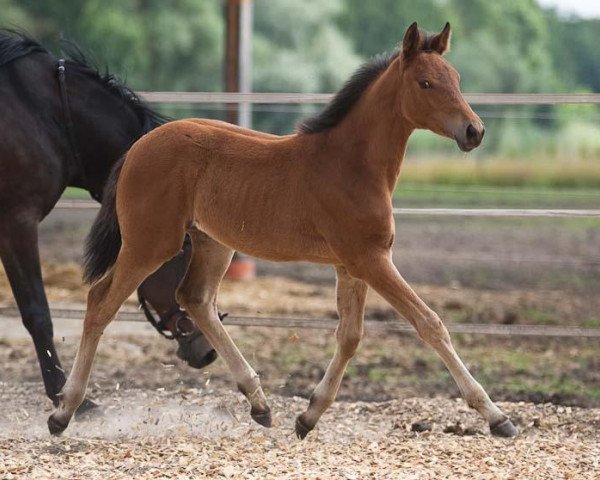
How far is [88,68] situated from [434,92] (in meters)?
2.37

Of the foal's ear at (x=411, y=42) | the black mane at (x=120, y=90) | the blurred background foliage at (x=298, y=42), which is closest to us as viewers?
the foal's ear at (x=411, y=42)

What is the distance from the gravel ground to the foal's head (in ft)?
4.37

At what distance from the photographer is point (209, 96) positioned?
20.9 feet

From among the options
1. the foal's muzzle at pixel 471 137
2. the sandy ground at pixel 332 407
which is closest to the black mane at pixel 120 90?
the sandy ground at pixel 332 407

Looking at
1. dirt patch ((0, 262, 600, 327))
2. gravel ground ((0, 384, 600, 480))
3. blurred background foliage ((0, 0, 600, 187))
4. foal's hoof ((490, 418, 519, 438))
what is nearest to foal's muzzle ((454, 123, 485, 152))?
foal's hoof ((490, 418, 519, 438))

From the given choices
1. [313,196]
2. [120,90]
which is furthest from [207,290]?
[120,90]

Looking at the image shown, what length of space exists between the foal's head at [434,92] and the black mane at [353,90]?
247 millimetres

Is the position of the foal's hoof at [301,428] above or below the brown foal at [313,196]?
below

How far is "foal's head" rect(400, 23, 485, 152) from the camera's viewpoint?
4.06 metres

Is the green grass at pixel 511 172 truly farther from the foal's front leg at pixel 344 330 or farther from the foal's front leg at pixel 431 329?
the foal's front leg at pixel 431 329

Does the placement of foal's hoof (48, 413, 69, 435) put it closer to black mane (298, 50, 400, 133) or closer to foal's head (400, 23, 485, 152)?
black mane (298, 50, 400, 133)

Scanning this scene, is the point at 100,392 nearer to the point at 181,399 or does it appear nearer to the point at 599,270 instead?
the point at 181,399

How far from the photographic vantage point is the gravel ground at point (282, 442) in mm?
4246

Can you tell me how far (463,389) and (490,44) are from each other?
25439mm
